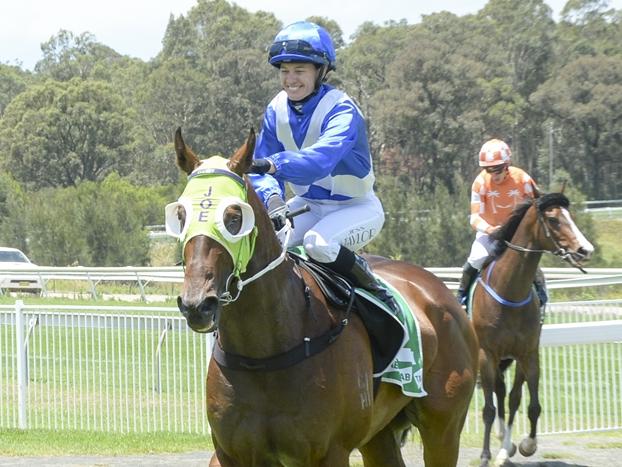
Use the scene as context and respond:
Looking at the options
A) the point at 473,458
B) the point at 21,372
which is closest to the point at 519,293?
the point at 473,458

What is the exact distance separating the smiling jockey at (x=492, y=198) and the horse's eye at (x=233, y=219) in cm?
580

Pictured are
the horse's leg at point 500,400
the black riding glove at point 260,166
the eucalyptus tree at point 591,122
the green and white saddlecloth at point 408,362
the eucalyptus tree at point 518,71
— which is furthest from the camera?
the eucalyptus tree at point 518,71

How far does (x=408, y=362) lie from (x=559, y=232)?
446 centimetres

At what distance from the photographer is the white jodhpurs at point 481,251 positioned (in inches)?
388

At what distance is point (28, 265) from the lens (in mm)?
30828

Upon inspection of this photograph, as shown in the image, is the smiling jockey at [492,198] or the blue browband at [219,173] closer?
the blue browband at [219,173]

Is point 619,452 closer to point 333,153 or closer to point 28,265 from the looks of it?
point 333,153

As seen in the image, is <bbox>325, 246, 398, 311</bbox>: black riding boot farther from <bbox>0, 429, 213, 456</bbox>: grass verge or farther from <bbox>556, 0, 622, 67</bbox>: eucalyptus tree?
<bbox>556, 0, 622, 67</bbox>: eucalyptus tree

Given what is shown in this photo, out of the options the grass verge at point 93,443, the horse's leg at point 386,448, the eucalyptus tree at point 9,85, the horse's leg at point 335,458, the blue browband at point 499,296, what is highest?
the eucalyptus tree at point 9,85

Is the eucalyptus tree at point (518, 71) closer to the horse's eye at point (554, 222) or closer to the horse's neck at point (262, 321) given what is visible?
the horse's eye at point (554, 222)

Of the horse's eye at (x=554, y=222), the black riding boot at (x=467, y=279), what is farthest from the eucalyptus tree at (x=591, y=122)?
the horse's eye at (x=554, y=222)

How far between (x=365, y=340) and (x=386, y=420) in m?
0.67

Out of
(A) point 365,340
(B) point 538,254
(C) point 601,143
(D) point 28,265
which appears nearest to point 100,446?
(B) point 538,254

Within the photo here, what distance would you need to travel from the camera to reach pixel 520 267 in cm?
959
